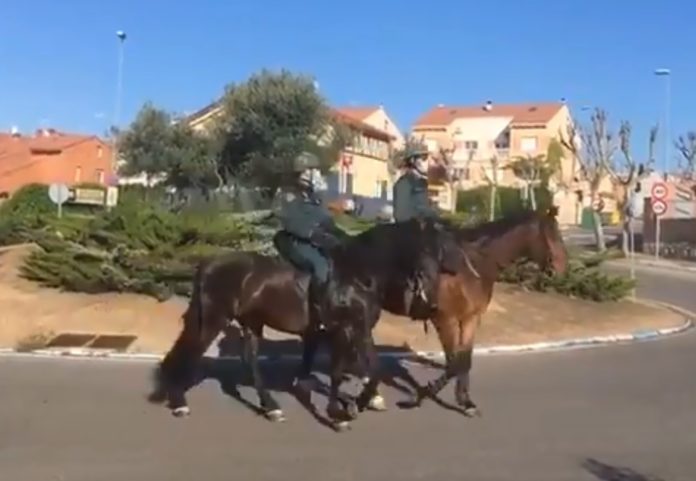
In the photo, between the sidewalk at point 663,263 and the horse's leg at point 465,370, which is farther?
the sidewalk at point 663,263

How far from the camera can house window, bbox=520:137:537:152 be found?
376 feet

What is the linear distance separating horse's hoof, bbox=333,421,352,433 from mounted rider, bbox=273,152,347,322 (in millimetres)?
1179

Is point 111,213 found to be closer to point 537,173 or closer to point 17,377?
point 17,377

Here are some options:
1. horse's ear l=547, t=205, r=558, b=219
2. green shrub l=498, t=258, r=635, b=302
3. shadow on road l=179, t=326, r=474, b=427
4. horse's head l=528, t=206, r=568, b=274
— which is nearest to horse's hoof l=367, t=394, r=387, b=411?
shadow on road l=179, t=326, r=474, b=427

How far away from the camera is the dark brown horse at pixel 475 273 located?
11.6m

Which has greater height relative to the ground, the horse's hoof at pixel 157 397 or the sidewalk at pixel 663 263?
the horse's hoof at pixel 157 397

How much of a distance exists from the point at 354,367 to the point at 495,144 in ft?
364

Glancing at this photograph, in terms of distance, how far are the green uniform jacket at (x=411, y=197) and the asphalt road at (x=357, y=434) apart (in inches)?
82.5

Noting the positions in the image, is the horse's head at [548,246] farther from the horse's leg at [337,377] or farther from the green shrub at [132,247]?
the green shrub at [132,247]

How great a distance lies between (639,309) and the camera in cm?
2369

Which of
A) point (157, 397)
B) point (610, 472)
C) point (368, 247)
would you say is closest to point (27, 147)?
point (157, 397)

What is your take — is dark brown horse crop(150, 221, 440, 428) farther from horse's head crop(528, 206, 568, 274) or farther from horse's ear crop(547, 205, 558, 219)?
horse's ear crop(547, 205, 558, 219)

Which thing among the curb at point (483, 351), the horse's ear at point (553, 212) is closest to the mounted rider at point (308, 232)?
the horse's ear at point (553, 212)

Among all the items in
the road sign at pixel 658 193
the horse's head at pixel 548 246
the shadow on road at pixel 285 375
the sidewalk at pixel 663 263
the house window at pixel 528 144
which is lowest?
the sidewalk at pixel 663 263
